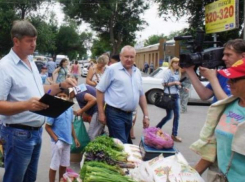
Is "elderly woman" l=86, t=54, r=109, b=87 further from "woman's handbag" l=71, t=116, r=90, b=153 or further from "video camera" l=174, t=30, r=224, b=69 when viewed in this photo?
"video camera" l=174, t=30, r=224, b=69

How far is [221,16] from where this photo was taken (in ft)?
52.8

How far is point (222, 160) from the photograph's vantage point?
236cm

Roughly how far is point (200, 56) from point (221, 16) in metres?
14.1

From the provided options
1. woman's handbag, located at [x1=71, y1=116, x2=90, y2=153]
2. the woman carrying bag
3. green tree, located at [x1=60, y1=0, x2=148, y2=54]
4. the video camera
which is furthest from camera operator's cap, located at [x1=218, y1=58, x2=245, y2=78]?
green tree, located at [x1=60, y1=0, x2=148, y2=54]

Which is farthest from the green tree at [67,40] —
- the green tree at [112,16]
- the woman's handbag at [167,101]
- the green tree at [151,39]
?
the woman's handbag at [167,101]

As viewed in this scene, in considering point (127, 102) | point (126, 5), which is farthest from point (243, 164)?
point (126, 5)

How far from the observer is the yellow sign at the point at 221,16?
15078 mm

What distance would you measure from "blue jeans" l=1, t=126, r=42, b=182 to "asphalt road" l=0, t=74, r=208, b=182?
200cm

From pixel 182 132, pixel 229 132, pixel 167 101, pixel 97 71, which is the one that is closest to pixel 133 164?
pixel 229 132

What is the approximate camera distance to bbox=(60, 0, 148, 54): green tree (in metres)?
34.4

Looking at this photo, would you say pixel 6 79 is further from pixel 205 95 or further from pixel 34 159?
pixel 205 95

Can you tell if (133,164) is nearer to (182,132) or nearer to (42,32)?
(182,132)

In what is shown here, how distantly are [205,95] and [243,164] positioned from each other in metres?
1.07

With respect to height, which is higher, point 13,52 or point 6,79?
point 13,52
